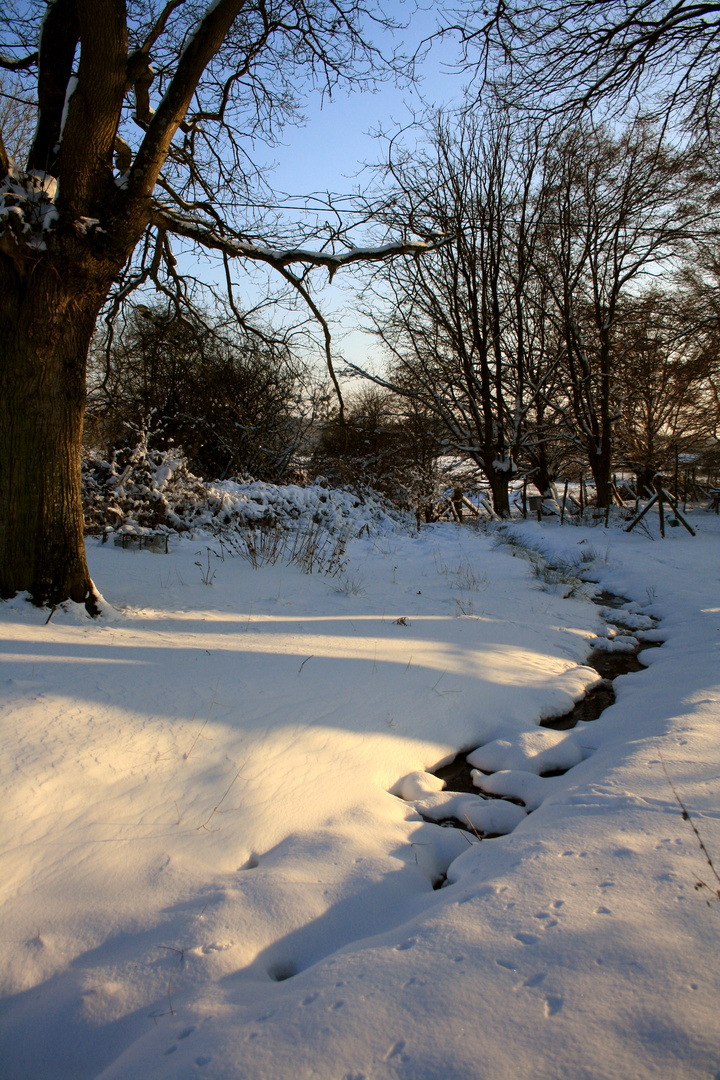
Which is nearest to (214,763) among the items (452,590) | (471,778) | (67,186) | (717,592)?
(471,778)

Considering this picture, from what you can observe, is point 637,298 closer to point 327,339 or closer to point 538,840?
point 327,339

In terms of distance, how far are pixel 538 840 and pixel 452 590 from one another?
5.10 meters

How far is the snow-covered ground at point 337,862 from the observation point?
1198mm

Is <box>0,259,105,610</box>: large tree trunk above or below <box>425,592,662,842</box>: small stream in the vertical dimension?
above

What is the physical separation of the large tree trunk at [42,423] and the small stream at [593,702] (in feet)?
Answer: 9.72

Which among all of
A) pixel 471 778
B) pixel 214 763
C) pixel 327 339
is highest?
pixel 327 339

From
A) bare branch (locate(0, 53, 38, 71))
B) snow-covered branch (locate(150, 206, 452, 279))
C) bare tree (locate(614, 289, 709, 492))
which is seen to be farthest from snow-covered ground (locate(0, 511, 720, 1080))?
bare tree (locate(614, 289, 709, 492))

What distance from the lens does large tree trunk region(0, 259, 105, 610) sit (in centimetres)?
375

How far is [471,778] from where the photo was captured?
9.75 feet

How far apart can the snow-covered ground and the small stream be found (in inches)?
3.2

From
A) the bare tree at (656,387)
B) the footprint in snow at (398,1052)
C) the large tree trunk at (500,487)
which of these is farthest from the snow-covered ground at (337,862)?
the bare tree at (656,387)

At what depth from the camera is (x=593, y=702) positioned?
3.98 meters

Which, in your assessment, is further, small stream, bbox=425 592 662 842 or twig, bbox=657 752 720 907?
small stream, bbox=425 592 662 842

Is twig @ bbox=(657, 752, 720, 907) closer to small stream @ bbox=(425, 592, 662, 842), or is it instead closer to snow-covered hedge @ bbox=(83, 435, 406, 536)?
small stream @ bbox=(425, 592, 662, 842)
